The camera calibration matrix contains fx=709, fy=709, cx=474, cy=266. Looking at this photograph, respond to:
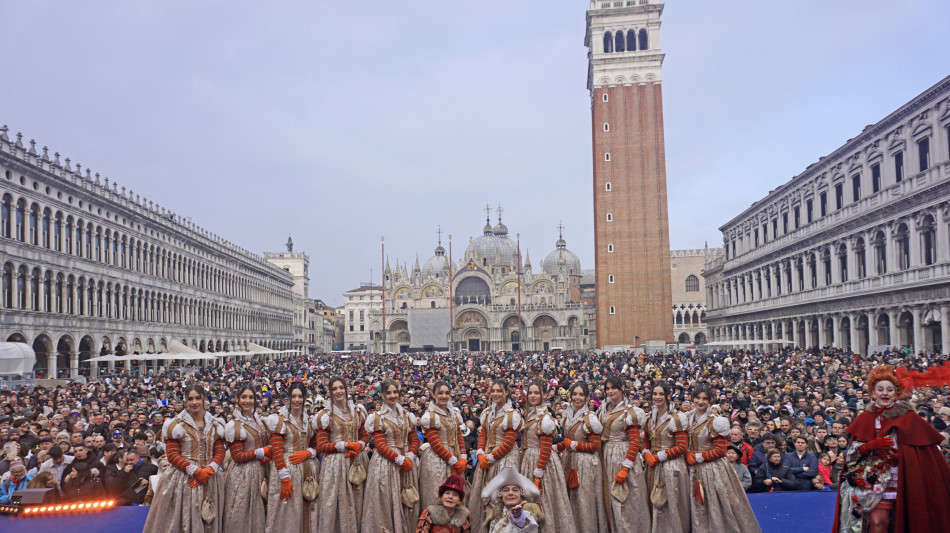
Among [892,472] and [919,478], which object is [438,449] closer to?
[892,472]

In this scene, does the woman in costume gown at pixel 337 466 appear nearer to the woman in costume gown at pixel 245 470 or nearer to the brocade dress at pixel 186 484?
the woman in costume gown at pixel 245 470

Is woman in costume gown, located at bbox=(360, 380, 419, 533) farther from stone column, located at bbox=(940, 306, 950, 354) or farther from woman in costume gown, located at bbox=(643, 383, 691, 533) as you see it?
stone column, located at bbox=(940, 306, 950, 354)

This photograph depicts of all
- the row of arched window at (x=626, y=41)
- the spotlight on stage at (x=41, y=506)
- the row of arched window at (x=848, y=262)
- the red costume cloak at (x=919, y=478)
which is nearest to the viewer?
the red costume cloak at (x=919, y=478)

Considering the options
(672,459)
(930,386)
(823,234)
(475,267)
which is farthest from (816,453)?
(475,267)

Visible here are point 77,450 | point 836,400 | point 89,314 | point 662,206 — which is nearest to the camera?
point 77,450

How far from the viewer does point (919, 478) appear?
5.19 m

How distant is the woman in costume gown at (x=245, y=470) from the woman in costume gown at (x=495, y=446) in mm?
2001

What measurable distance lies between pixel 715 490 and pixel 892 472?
1.57 meters

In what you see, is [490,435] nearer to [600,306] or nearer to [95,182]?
[95,182]

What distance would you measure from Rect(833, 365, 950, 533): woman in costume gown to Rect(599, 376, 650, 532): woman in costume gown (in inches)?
67.0

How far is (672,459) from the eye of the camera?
666 cm

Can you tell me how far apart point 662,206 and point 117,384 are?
38704 millimetres

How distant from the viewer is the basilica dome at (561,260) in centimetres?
9019

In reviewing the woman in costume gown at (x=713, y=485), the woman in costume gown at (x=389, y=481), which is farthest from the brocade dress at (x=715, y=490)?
the woman in costume gown at (x=389, y=481)
